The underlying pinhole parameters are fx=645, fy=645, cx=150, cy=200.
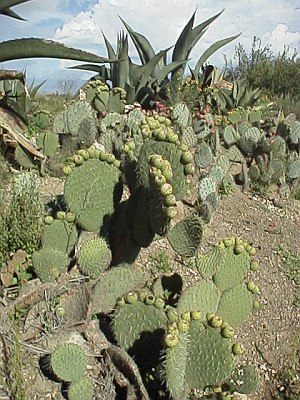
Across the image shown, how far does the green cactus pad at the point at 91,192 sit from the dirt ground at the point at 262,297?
0.57 m

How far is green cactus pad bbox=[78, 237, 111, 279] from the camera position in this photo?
9.56 ft

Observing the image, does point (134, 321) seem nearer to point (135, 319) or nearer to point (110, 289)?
point (135, 319)

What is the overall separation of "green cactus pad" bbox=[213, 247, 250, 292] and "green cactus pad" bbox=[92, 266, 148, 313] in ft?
1.30

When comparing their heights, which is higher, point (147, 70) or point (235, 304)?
point (147, 70)

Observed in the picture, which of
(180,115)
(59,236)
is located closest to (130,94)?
(180,115)

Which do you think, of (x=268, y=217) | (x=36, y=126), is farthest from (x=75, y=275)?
(x=36, y=126)

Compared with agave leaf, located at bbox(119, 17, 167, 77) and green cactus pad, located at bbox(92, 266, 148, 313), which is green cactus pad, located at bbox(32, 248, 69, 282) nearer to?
green cactus pad, located at bbox(92, 266, 148, 313)

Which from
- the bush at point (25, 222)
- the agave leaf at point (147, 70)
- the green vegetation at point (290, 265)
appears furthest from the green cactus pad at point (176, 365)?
the agave leaf at point (147, 70)

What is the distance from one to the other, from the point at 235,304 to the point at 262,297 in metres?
1.17

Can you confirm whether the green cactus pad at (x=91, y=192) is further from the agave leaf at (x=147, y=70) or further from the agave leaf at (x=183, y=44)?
the agave leaf at (x=183, y=44)

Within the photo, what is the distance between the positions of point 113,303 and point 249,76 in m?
16.0

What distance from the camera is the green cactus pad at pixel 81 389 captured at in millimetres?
2453

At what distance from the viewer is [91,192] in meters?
3.04

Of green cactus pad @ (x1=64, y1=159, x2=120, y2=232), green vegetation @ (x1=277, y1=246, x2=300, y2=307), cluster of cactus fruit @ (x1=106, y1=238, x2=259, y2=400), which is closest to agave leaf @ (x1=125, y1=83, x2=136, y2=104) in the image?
green vegetation @ (x1=277, y1=246, x2=300, y2=307)
